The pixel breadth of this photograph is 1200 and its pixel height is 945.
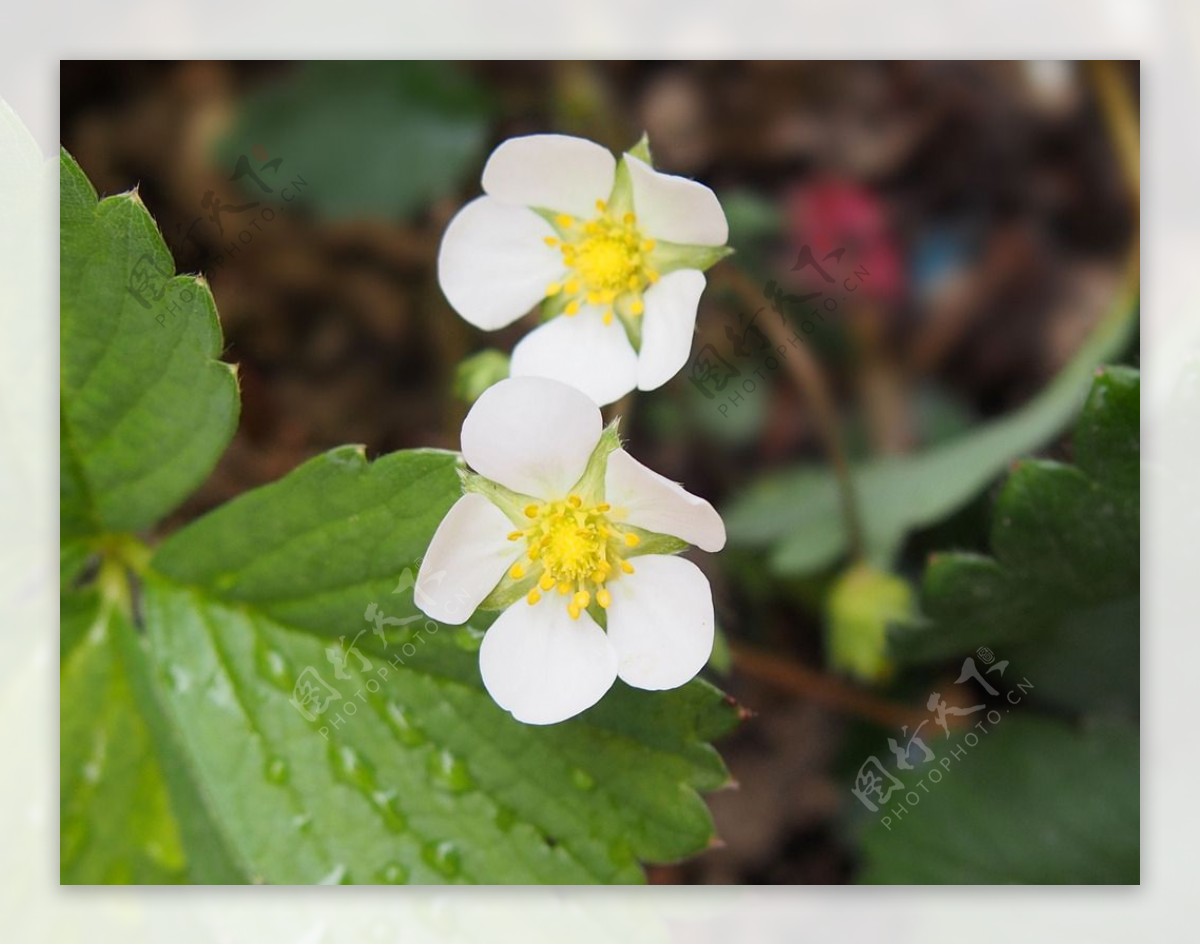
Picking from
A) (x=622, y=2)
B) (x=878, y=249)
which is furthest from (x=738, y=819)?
(x=622, y=2)

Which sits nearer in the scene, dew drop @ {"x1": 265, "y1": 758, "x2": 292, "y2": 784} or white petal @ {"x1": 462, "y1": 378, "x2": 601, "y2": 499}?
white petal @ {"x1": 462, "y1": 378, "x2": 601, "y2": 499}

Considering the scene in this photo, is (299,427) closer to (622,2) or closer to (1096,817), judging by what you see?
(622,2)

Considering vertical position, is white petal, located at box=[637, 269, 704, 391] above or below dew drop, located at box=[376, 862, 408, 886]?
above

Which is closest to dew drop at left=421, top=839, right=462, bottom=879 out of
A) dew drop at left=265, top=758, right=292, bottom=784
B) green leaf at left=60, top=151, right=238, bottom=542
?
dew drop at left=265, top=758, right=292, bottom=784

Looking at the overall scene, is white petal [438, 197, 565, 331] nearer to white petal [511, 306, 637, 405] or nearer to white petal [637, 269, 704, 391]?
white petal [511, 306, 637, 405]

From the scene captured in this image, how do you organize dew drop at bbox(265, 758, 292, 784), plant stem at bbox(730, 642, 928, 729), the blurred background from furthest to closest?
the blurred background
plant stem at bbox(730, 642, 928, 729)
dew drop at bbox(265, 758, 292, 784)

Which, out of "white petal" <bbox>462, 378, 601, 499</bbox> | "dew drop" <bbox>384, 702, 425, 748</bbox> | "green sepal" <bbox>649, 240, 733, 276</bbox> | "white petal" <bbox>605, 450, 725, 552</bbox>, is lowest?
"dew drop" <bbox>384, 702, 425, 748</bbox>

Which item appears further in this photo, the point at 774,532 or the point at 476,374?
the point at 774,532
